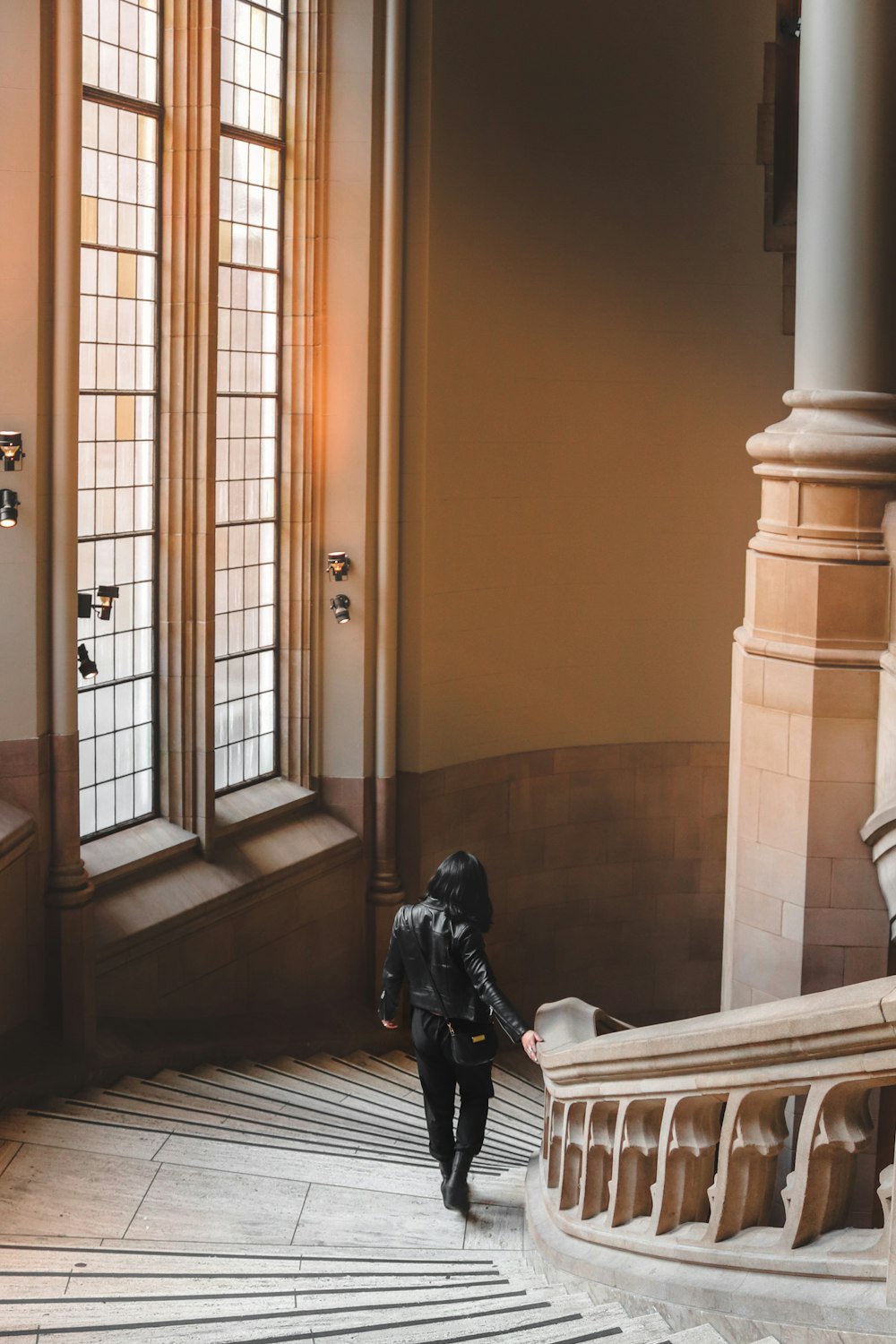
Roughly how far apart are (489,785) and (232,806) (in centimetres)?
207

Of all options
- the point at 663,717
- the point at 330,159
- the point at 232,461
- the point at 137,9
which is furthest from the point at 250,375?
the point at 663,717

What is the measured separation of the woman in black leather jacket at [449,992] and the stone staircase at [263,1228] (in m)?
0.28

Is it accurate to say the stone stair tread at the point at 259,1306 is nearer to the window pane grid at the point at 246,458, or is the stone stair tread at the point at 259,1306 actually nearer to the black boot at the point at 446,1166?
the black boot at the point at 446,1166

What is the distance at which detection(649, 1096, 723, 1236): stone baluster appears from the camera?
3.90 metres

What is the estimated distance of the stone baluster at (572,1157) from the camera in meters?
5.04

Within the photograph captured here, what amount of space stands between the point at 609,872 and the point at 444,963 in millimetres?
6631

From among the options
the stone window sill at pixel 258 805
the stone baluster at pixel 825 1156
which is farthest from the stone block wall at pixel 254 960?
the stone baluster at pixel 825 1156

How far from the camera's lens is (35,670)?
8.28 meters

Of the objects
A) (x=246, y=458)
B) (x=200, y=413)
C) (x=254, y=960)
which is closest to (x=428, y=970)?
(x=254, y=960)

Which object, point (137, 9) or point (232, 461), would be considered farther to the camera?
point (232, 461)

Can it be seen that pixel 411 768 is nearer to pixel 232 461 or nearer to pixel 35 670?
pixel 232 461

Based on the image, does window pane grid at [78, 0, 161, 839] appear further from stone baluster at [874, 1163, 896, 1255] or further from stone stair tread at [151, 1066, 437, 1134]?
stone baluster at [874, 1163, 896, 1255]

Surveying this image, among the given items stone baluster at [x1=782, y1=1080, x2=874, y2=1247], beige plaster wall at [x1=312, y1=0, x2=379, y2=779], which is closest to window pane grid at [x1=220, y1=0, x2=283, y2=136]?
beige plaster wall at [x1=312, y1=0, x2=379, y2=779]

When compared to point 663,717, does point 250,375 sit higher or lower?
higher
